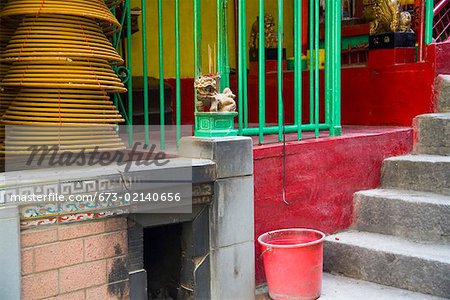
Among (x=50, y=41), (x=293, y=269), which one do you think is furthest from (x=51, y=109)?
(x=293, y=269)

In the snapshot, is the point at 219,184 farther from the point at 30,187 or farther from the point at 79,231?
the point at 30,187

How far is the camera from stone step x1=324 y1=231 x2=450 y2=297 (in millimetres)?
3242

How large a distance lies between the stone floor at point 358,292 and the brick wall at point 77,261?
1.06 metres

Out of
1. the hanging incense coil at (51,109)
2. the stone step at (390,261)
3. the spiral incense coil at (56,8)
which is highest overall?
the spiral incense coil at (56,8)

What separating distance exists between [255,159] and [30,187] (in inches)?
57.4

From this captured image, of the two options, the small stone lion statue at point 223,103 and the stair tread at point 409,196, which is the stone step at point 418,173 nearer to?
the stair tread at point 409,196

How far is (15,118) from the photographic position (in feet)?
8.70

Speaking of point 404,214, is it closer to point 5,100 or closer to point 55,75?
point 55,75

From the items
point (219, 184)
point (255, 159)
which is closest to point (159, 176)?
point (219, 184)

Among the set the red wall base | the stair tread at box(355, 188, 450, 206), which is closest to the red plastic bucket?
the red wall base

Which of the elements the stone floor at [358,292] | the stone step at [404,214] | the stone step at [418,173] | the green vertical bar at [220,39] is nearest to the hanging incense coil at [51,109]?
the green vertical bar at [220,39]

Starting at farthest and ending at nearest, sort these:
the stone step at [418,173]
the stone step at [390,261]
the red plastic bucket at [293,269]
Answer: the stone step at [418,173], the stone step at [390,261], the red plastic bucket at [293,269]

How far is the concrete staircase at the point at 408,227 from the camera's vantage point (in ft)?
10.9

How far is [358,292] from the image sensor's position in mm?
3373
